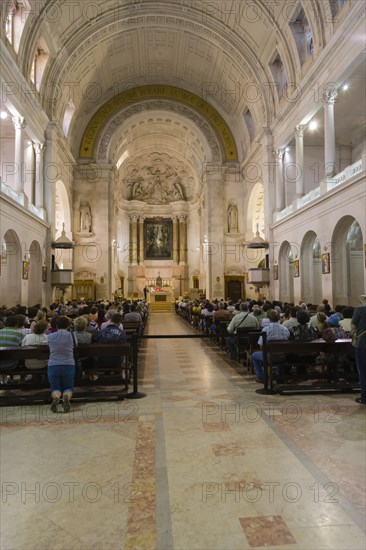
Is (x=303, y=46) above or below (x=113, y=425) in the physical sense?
above

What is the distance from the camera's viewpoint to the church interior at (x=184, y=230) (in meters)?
3.10

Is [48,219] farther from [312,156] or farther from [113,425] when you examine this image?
[113,425]

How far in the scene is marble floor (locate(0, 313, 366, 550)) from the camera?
272 cm

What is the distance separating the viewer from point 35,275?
1773cm

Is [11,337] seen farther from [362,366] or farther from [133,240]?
[133,240]

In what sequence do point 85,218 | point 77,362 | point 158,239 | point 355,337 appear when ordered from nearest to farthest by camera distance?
point 355,337 → point 77,362 → point 85,218 → point 158,239

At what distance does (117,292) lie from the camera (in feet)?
91.4

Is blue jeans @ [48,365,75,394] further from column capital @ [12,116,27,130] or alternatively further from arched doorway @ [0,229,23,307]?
column capital @ [12,116,27,130]

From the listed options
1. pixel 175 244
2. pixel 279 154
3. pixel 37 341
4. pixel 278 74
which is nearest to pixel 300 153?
pixel 279 154

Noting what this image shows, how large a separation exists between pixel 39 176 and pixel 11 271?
5.54 metres

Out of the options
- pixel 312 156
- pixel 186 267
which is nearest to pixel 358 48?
pixel 312 156

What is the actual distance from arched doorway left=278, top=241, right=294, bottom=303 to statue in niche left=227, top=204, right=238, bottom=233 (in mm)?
7523

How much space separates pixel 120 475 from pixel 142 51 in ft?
79.7

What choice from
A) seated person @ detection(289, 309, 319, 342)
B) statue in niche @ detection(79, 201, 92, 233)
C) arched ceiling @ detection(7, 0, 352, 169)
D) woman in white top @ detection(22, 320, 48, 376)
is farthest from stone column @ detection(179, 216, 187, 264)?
woman in white top @ detection(22, 320, 48, 376)
